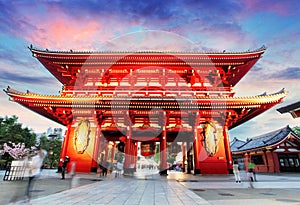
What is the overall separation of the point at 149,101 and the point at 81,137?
20.0 feet

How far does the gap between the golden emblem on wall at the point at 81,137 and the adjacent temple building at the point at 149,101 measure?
7 centimetres

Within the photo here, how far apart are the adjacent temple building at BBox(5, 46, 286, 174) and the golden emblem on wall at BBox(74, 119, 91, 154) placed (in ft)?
0.24

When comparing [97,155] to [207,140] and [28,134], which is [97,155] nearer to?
[207,140]

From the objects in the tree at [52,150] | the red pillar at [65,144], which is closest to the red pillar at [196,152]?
the red pillar at [65,144]

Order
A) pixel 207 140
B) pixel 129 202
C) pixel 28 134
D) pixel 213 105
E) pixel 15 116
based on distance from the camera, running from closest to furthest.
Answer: pixel 129 202
pixel 213 105
pixel 207 140
pixel 28 134
pixel 15 116

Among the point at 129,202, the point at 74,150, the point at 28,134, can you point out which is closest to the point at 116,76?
the point at 74,150

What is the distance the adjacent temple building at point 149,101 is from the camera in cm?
1248

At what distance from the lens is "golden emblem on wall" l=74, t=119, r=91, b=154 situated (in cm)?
1315

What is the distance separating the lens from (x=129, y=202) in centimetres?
518

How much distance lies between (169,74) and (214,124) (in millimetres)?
5927

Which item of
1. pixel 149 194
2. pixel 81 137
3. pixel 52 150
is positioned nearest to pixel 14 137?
pixel 52 150

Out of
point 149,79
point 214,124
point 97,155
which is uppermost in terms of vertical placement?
point 149,79

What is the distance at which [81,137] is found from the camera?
13.2 m

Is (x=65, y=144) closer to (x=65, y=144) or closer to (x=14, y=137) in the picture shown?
(x=65, y=144)
